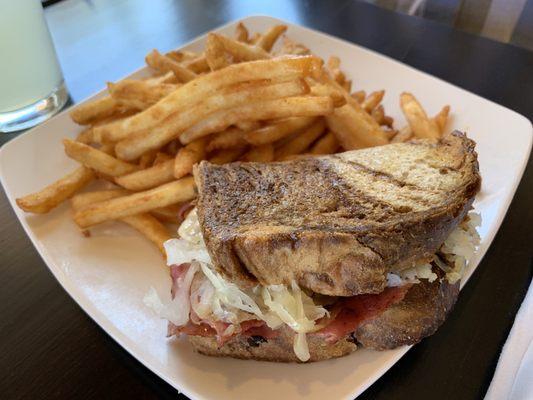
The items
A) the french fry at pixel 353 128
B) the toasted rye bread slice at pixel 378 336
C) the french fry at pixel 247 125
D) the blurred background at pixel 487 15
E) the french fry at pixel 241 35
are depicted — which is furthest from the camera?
the blurred background at pixel 487 15

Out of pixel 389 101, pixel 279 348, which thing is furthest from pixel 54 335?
pixel 389 101

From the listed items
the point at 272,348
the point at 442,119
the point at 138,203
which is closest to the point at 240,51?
the point at 138,203

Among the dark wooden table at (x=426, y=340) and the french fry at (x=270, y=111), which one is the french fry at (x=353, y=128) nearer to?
the french fry at (x=270, y=111)

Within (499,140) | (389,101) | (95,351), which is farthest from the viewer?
(389,101)

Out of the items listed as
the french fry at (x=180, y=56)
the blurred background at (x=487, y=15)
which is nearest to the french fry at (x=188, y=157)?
the french fry at (x=180, y=56)

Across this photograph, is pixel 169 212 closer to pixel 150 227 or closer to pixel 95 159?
pixel 150 227

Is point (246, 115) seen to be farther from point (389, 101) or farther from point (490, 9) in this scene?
point (490, 9)
